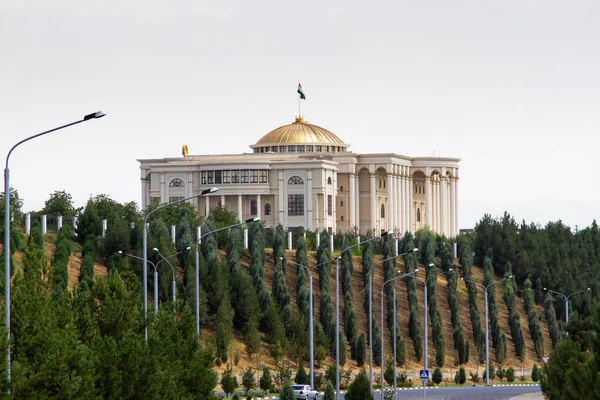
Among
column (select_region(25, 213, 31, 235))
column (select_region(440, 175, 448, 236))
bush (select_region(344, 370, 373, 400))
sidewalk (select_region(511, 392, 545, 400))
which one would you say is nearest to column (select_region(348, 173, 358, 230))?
column (select_region(440, 175, 448, 236))

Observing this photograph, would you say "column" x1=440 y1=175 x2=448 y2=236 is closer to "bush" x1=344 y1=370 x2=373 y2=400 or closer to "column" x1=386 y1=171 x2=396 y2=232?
"column" x1=386 y1=171 x2=396 y2=232

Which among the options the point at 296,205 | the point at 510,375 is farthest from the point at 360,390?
the point at 296,205

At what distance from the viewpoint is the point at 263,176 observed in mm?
134125

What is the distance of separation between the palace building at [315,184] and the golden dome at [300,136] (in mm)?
97

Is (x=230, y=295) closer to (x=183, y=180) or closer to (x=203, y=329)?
(x=203, y=329)

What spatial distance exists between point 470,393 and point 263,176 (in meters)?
70.5

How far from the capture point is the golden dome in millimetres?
146288

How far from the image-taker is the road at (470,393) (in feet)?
200

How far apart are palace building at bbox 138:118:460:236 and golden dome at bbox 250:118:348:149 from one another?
0.10 m

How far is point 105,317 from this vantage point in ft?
119

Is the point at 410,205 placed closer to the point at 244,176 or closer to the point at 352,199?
the point at 352,199

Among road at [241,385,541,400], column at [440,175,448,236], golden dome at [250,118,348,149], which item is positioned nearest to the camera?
road at [241,385,541,400]

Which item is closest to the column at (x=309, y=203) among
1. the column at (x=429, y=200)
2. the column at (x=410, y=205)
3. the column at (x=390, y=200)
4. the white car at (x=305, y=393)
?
the column at (x=390, y=200)

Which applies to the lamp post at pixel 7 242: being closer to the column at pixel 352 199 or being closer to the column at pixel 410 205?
the column at pixel 352 199
